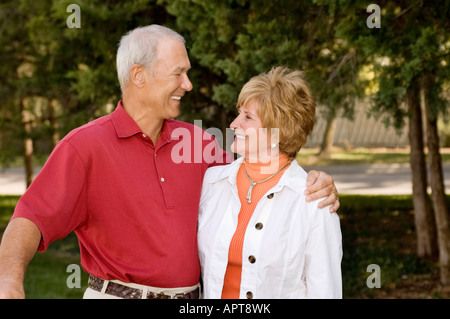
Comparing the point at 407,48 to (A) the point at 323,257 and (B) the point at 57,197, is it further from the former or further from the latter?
(B) the point at 57,197

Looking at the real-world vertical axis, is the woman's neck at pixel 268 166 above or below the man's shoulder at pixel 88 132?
below

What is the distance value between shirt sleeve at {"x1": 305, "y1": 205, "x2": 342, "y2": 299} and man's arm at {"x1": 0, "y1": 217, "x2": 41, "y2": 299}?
1131 mm

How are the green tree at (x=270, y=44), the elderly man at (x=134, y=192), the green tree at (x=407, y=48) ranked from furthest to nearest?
the green tree at (x=270, y=44)
the green tree at (x=407, y=48)
the elderly man at (x=134, y=192)

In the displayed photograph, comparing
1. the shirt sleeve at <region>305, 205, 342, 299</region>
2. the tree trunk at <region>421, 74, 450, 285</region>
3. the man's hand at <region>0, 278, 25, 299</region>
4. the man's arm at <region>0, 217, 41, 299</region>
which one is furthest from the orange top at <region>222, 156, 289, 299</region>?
the tree trunk at <region>421, 74, 450, 285</region>

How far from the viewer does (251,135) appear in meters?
2.73

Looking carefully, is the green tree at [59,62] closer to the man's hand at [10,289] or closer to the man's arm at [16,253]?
the man's arm at [16,253]

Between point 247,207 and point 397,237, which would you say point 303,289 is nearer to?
point 247,207

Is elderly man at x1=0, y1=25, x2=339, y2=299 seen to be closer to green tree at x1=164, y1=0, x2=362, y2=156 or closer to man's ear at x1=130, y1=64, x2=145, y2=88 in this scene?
man's ear at x1=130, y1=64, x2=145, y2=88

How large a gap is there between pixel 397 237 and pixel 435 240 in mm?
1451

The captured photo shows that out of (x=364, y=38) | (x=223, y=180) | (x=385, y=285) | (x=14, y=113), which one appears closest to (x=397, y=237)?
(x=385, y=285)

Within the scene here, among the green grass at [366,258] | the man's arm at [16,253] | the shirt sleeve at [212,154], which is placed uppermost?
the shirt sleeve at [212,154]

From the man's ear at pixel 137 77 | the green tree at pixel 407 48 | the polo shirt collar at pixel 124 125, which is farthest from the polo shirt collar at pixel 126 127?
the green tree at pixel 407 48

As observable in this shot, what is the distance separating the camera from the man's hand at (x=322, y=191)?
2.57 meters

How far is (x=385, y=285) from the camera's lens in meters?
7.46
